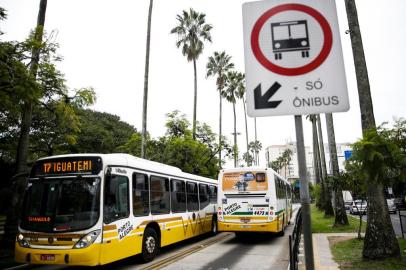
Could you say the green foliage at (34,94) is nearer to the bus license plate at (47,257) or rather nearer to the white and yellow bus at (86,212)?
the white and yellow bus at (86,212)

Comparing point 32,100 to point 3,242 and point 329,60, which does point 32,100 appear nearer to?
point 3,242

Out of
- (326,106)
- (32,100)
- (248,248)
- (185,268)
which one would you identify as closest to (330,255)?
(248,248)

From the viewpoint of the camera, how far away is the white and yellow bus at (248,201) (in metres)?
15.3

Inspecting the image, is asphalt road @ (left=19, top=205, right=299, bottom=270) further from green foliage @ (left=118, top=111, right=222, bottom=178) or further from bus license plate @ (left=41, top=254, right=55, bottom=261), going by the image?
green foliage @ (left=118, top=111, right=222, bottom=178)

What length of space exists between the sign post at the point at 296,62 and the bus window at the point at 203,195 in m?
15.1

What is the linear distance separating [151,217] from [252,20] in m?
9.64

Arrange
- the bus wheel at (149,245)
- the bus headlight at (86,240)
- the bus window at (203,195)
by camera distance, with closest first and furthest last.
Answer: the bus headlight at (86,240) → the bus wheel at (149,245) → the bus window at (203,195)

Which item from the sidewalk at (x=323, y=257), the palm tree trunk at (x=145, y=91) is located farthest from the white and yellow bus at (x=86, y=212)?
the palm tree trunk at (x=145, y=91)

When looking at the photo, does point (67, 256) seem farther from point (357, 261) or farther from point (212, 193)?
point (212, 193)

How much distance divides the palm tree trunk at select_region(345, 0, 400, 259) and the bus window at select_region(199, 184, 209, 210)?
8.91 meters

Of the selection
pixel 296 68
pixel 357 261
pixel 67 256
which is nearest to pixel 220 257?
pixel 357 261

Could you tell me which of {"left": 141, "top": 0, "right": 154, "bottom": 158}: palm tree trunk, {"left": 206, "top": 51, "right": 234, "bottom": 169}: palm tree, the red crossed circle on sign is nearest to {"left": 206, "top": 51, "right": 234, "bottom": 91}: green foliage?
{"left": 206, "top": 51, "right": 234, "bottom": 169}: palm tree

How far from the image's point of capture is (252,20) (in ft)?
10.2

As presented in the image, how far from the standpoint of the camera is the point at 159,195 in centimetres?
1267
